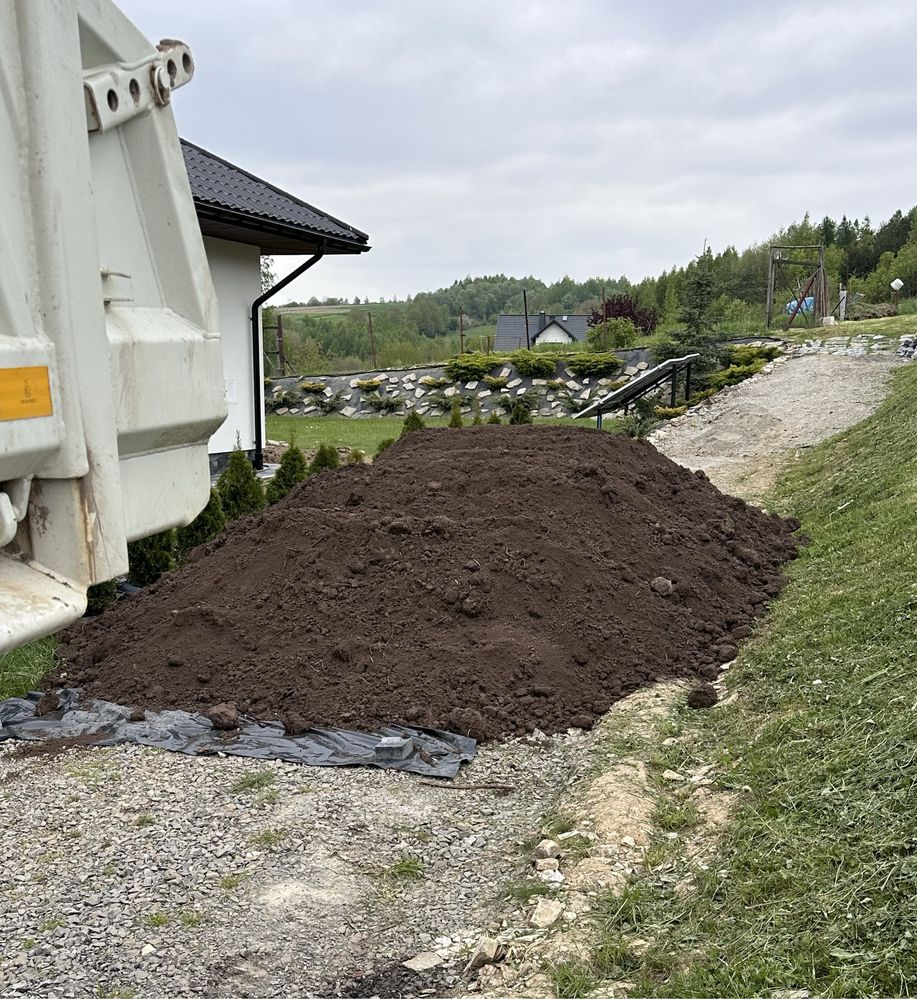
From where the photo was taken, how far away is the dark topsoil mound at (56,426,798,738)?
526cm

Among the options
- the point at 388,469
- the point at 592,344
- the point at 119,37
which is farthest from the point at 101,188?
the point at 592,344

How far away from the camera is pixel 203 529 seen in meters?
8.38

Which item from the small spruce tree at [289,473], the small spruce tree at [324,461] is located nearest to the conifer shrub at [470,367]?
the small spruce tree at [324,461]

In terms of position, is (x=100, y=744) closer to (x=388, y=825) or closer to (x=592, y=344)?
(x=388, y=825)

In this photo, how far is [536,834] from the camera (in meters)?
3.94

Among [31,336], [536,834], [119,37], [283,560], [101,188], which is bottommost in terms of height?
[536,834]

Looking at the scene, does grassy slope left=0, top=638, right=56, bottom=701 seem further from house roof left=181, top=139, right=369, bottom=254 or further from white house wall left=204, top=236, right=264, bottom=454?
white house wall left=204, top=236, right=264, bottom=454

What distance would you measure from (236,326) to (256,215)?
1.94 m

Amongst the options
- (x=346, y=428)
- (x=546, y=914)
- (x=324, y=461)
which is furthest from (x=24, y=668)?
(x=346, y=428)

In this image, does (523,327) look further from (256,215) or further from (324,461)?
(324,461)

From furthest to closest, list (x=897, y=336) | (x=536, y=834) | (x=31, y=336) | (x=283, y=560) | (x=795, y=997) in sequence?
(x=897, y=336) → (x=283, y=560) → (x=536, y=834) → (x=795, y=997) → (x=31, y=336)

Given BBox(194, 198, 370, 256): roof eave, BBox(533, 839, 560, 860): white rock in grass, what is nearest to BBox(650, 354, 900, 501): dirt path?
BBox(194, 198, 370, 256): roof eave

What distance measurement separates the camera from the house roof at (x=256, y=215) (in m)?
10.8

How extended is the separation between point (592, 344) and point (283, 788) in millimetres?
22410
